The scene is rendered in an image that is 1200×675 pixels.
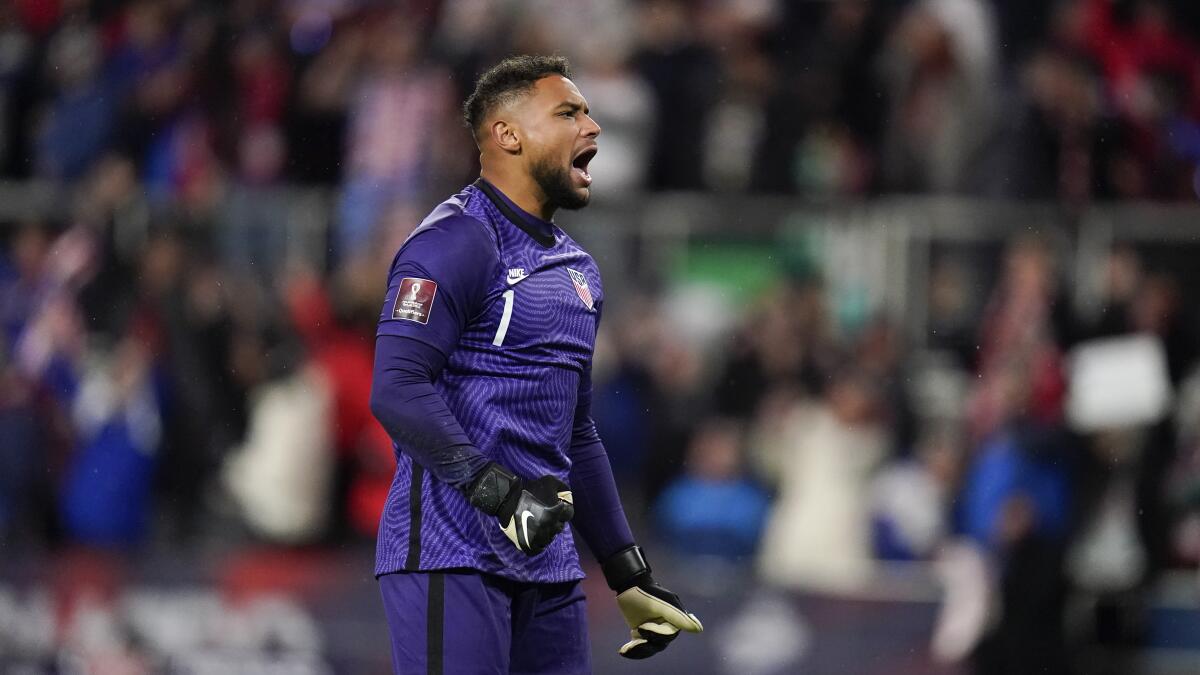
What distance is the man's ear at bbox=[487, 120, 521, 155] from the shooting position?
422 cm

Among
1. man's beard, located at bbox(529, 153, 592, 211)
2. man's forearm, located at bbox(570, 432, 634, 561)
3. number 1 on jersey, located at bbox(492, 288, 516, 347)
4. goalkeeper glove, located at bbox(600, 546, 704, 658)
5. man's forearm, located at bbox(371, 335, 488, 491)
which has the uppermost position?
man's beard, located at bbox(529, 153, 592, 211)

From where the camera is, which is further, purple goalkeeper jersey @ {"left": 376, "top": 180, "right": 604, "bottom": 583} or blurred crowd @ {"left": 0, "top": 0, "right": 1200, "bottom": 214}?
blurred crowd @ {"left": 0, "top": 0, "right": 1200, "bottom": 214}

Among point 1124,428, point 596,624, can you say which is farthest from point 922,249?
point 596,624

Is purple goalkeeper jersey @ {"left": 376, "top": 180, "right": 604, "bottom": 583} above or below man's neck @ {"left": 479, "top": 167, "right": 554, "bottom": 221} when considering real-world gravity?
below

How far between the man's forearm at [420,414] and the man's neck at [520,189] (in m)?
0.48

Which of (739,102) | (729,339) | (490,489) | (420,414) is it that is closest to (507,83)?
(420,414)

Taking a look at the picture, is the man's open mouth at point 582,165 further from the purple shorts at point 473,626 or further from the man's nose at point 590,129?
the purple shorts at point 473,626

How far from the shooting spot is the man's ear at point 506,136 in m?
4.22

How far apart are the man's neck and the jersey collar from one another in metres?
0.01

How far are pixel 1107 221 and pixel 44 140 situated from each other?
601 cm

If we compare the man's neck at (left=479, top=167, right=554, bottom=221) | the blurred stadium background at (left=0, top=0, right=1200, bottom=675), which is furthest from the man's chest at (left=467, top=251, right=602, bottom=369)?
the blurred stadium background at (left=0, top=0, right=1200, bottom=675)

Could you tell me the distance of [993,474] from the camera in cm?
838

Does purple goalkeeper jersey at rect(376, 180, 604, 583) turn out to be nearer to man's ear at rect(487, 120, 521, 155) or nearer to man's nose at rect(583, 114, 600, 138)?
man's ear at rect(487, 120, 521, 155)

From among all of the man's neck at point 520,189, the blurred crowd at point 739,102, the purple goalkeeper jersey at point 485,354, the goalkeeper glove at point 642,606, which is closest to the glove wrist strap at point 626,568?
the goalkeeper glove at point 642,606
